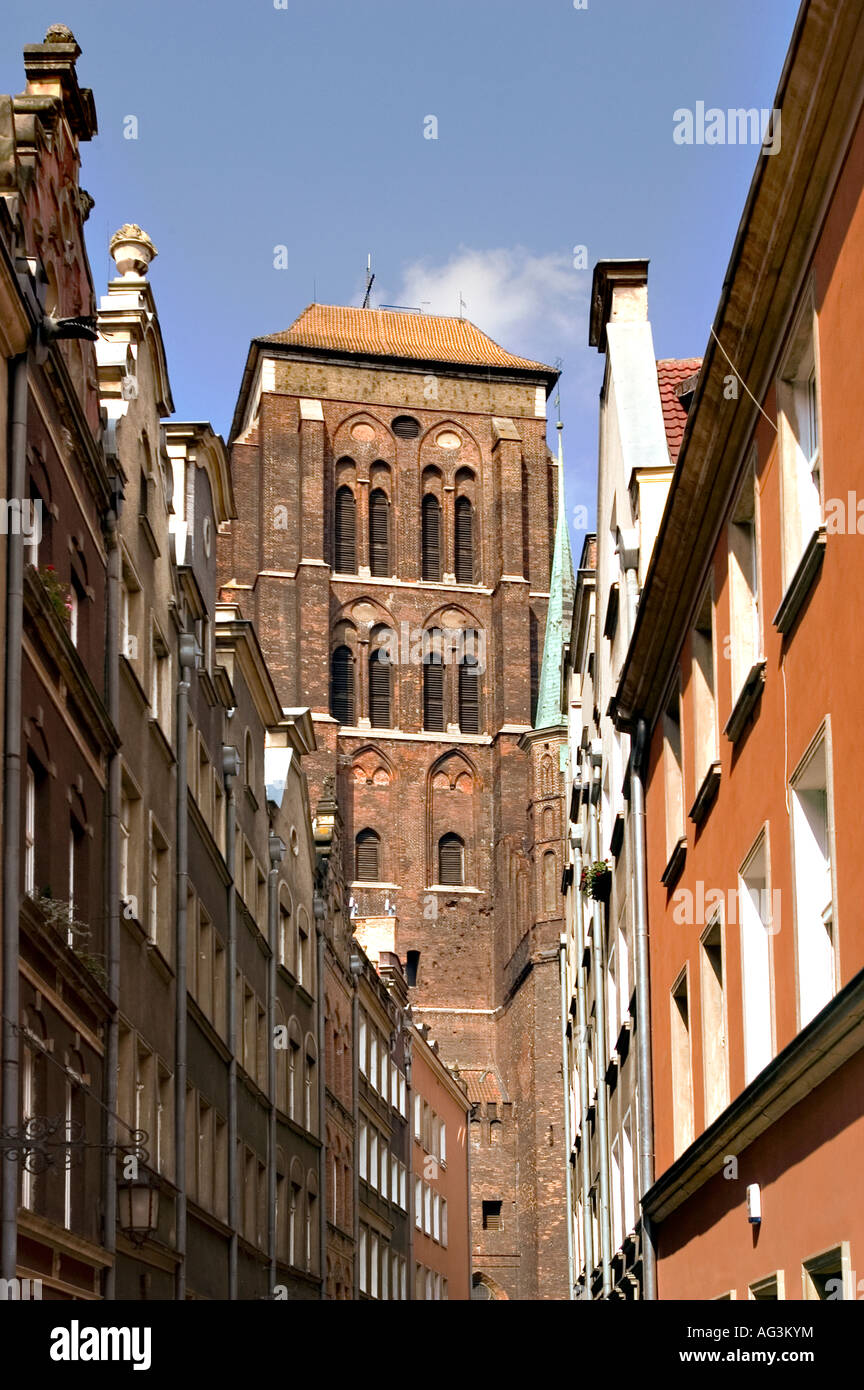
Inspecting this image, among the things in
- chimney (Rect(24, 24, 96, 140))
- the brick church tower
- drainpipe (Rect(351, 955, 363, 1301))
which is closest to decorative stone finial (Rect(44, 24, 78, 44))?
chimney (Rect(24, 24, 96, 140))

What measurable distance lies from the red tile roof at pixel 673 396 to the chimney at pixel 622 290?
86 cm

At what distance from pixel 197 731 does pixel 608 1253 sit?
9278 millimetres

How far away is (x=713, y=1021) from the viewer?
1772 cm

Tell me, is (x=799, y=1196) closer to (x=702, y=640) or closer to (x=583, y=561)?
(x=702, y=640)

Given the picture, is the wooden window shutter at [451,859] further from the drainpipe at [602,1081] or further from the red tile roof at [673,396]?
the red tile roof at [673,396]

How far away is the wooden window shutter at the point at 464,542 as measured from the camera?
95.2 metres

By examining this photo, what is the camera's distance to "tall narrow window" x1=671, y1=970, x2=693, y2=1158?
19609mm

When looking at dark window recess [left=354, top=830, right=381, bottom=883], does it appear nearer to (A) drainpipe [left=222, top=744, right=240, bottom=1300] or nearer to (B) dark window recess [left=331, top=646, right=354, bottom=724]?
(B) dark window recess [left=331, top=646, right=354, bottom=724]

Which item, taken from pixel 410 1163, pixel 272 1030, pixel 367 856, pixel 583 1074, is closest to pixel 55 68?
pixel 272 1030

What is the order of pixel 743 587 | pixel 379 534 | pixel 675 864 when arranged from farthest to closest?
pixel 379 534
pixel 675 864
pixel 743 587

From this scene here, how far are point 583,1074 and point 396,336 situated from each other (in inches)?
2766

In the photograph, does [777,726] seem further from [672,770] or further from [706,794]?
[672,770]

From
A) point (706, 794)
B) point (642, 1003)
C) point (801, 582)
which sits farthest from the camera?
point (642, 1003)

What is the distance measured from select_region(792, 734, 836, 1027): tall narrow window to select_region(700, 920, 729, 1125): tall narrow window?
3.77 m
